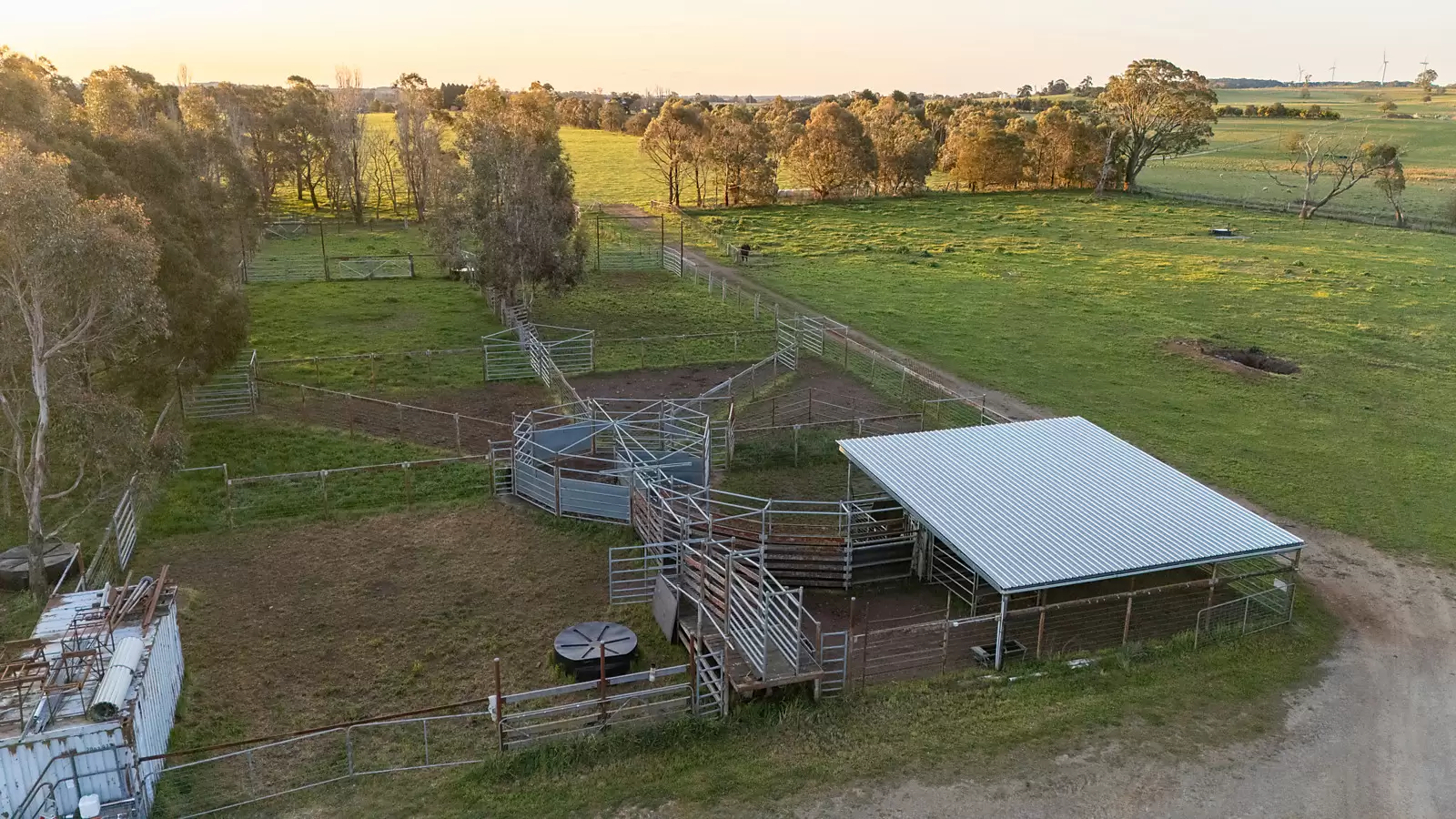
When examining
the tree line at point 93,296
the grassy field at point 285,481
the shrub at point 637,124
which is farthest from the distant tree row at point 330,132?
the shrub at point 637,124

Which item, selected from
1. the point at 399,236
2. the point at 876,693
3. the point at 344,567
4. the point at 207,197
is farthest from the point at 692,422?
the point at 399,236

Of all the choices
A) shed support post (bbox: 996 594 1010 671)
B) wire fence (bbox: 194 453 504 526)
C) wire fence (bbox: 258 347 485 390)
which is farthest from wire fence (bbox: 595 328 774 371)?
shed support post (bbox: 996 594 1010 671)

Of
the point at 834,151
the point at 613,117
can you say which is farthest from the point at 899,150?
the point at 613,117

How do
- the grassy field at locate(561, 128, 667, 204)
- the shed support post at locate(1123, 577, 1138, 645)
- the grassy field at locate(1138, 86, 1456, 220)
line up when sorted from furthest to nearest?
the grassy field at locate(1138, 86, 1456, 220) < the grassy field at locate(561, 128, 667, 204) < the shed support post at locate(1123, 577, 1138, 645)

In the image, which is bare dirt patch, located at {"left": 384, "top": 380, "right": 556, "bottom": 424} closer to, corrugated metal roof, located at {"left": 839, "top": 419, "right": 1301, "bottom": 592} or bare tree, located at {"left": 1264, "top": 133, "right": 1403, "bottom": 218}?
corrugated metal roof, located at {"left": 839, "top": 419, "right": 1301, "bottom": 592}

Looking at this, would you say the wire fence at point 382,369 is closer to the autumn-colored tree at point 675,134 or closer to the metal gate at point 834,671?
the metal gate at point 834,671
